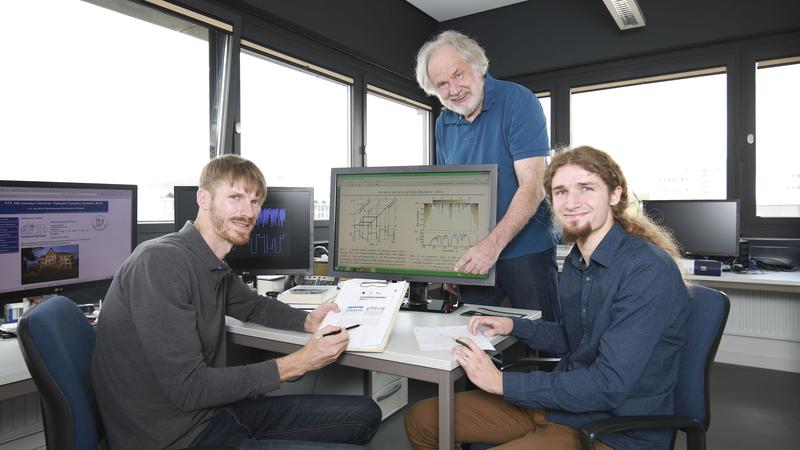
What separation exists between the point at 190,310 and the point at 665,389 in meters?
1.13

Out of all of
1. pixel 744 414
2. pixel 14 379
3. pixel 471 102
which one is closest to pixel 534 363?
pixel 471 102

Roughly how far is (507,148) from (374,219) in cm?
58

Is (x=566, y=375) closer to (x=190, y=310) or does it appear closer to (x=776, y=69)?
(x=190, y=310)

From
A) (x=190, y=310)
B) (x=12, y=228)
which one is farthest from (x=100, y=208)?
(x=190, y=310)

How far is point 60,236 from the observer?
1.62 m

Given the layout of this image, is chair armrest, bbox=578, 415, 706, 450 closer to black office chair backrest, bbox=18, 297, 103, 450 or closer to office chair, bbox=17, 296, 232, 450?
office chair, bbox=17, 296, 232, 450

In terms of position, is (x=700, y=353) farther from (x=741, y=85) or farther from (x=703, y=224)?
(x=741, y=85)

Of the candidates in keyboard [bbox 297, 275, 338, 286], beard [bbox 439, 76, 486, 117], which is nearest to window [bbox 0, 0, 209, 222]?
keyboard [bbox 297, 275, 338, 286]

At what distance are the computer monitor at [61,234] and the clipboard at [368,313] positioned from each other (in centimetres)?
87

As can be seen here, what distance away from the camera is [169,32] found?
258 cm

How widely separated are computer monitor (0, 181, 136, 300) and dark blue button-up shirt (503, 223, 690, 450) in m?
1.44

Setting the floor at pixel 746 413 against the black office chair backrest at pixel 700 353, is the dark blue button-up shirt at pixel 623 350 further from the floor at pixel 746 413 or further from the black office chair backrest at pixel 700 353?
the floor at pixel 746 413

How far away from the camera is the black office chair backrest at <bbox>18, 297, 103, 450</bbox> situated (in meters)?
0.94

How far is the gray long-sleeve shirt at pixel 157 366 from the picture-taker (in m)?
Result: 1.08
